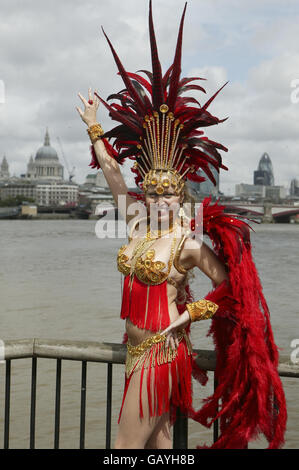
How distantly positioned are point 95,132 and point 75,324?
12.6 metres

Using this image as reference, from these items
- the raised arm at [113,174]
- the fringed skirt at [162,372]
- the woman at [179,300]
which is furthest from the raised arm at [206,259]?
the raised arm at [113,174]

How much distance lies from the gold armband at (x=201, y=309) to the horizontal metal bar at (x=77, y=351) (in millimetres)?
332

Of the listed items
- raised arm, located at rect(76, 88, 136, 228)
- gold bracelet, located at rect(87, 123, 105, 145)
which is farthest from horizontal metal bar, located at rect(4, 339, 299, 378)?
gold bracelet, located at rect(87, 123, 105, 145)

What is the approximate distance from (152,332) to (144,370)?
22 cm

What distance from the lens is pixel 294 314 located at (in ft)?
61.2

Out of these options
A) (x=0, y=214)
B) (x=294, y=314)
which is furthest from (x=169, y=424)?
(x=0, y=214)

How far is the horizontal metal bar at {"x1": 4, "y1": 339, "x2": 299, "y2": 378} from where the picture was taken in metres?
3.61

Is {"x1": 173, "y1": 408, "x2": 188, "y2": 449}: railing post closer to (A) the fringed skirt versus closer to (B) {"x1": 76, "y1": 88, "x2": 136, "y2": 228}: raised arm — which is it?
(A) the fringed skirt

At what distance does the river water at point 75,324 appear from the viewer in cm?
888

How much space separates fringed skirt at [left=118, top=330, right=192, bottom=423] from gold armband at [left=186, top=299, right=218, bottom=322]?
0.21m

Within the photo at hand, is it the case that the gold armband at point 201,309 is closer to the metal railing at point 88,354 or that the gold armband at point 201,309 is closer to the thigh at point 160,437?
the metal railing at point 88,354

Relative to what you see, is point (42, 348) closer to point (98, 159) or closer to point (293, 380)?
point (98, 159)

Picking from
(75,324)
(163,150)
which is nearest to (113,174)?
(163,150)

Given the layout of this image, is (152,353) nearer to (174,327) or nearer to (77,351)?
(174,327)
